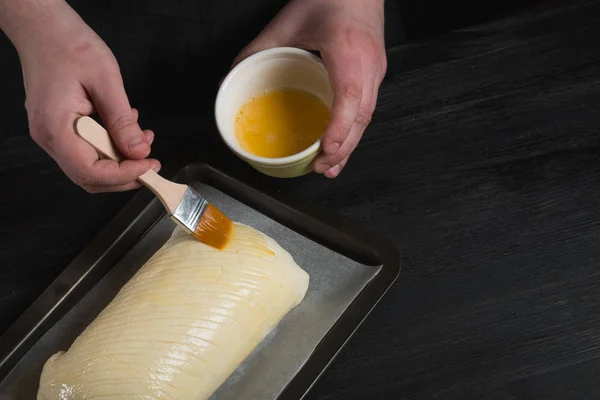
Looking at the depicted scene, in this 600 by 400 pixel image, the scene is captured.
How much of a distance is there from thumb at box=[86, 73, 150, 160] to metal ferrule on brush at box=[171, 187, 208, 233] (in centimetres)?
11

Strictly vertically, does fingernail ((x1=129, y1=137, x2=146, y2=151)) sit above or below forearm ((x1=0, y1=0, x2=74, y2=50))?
below

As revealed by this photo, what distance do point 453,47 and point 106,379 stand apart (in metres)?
1.13

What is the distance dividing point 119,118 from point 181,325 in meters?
0.41

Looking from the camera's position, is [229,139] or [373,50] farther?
[373,50]

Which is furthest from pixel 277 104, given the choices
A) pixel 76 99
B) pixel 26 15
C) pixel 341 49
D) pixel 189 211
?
pixel 26 15

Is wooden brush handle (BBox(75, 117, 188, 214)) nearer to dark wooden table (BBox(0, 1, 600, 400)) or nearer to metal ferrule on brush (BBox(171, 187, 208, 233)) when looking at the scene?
metal ferrule on brush (BBox(171, 187, 208, 233))

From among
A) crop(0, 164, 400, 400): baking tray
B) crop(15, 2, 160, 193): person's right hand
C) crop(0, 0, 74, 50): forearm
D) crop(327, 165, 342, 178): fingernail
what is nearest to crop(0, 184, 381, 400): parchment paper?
crop(0, 164, 400, 400): baking tray

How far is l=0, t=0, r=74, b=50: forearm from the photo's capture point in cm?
123

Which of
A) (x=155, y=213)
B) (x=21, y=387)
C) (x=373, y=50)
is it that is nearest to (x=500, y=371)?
(x=373, y=50)

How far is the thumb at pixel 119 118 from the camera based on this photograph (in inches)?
42.6

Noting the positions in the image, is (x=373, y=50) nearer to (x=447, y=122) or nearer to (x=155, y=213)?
(x=447, y=122)

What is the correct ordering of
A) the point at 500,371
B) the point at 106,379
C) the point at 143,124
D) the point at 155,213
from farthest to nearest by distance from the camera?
the point at 143,124
the point at 155,213
the point at 500,371
the point at 106,379

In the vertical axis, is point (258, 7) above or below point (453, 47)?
above

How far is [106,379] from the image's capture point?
1.11 meters
